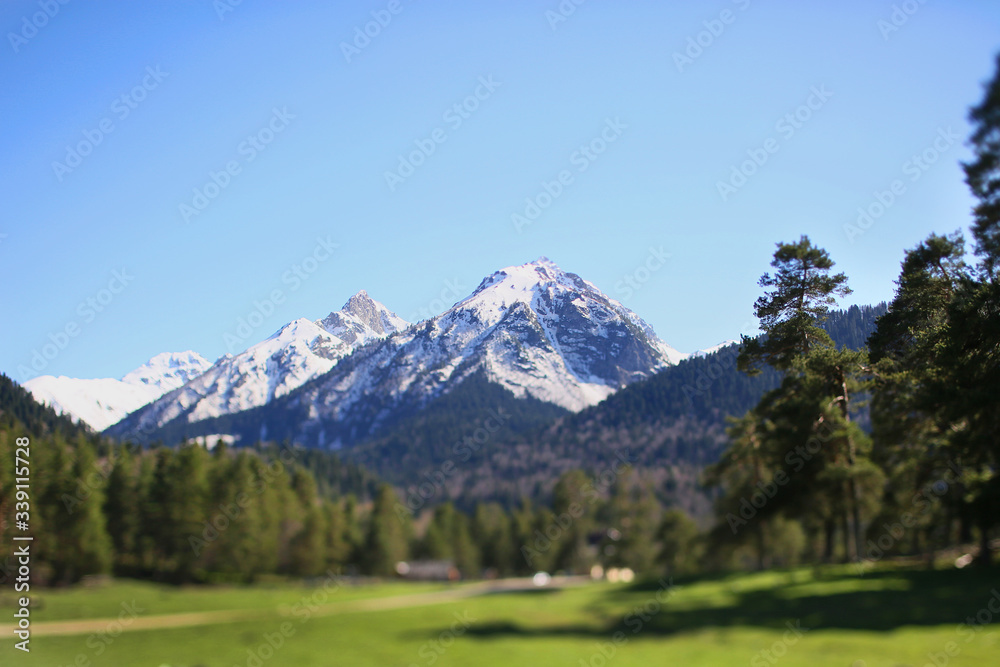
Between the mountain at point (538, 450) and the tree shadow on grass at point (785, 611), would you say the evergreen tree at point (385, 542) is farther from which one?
the tree shadow on grass at point (785, 611)

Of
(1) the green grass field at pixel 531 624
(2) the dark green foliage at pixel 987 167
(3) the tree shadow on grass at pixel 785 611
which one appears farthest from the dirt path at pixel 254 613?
(2) the dark green foliage at pixel 987 167

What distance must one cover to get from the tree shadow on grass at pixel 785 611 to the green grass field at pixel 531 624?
1.6 inches

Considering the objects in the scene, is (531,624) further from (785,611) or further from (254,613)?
(254,613)

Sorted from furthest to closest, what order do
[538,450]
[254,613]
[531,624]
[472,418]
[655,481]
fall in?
[472,418] → [538,450] → [655,481] → [254,613] → [531,624]

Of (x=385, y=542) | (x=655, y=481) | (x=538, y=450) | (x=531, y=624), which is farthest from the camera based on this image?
(x=538, y=450)

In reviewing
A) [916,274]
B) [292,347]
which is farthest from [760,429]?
[292,347]

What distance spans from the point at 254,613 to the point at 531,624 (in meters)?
8.71

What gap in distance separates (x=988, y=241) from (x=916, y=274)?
41.4ft

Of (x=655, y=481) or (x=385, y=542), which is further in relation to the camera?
(x=655, y=481)

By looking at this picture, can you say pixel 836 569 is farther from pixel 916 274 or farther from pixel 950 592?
pixel 916 274

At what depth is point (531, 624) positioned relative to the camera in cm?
1889

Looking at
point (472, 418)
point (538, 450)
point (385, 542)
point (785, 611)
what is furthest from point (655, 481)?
point (472, 418)

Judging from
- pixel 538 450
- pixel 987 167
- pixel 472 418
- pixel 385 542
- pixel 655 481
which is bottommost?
pixel 385 542

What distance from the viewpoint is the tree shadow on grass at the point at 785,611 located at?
18.8 metres
